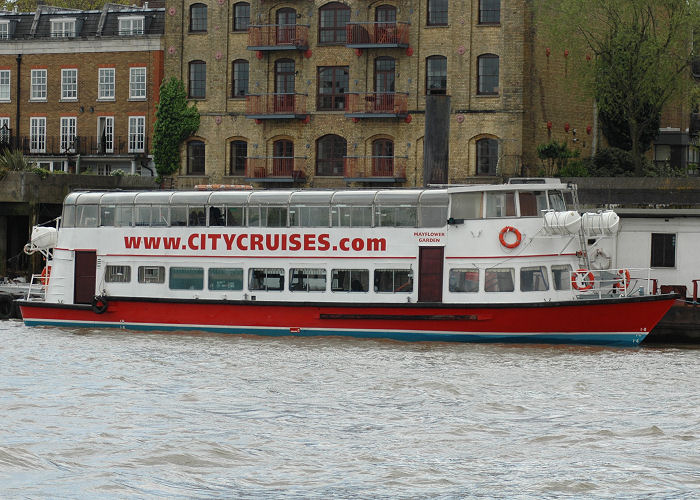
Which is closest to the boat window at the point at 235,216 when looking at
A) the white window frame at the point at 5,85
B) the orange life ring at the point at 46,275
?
the orange life ring at the point at 46,275

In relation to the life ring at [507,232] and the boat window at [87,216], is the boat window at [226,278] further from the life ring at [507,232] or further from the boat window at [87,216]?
the life ring at [507,232]

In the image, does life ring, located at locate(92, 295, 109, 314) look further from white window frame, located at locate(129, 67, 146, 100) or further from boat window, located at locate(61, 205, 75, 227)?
white window frame, located at locate(129, 67, 146, 100)

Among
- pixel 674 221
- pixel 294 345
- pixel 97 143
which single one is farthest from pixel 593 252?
pixel 97 143

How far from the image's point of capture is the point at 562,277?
3222 centimetres

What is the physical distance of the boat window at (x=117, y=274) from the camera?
3619 centimetres

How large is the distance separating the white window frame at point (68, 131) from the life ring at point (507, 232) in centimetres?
3319

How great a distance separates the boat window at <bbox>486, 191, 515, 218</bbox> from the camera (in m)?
32.7

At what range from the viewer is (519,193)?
32.7 metres

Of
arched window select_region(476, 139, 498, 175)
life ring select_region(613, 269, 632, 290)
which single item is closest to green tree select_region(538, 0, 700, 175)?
arched window select_region(476, 139, 498, 175)

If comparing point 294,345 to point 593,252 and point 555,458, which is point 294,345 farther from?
point 555,458

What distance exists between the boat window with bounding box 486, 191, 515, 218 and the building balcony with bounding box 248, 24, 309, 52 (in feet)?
76.1

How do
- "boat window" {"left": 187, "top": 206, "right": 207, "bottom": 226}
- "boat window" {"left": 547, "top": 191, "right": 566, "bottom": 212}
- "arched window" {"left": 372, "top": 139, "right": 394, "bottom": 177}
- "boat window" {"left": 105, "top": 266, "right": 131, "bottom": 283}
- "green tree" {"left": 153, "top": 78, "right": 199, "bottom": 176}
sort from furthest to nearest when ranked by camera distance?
"green tree" {"left": 153, "top": 78, "right": 199, "bottom": 176} < "arched window" {"left": 372, "top": 139, "right": 394, "bottom": 177} < "boat window" {"left": 105, "top": 266, "right": 131, "bottom": 283} < "boat window" {"left": 187, "top": 206, "right": 207, "bottom": 226} < "boat window" {"left": 547, "top": 191, "right": 566, "bottom": 212}

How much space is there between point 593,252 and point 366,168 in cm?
1768

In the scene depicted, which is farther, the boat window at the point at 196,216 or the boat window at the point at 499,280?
the boat window at the point at 196,216
